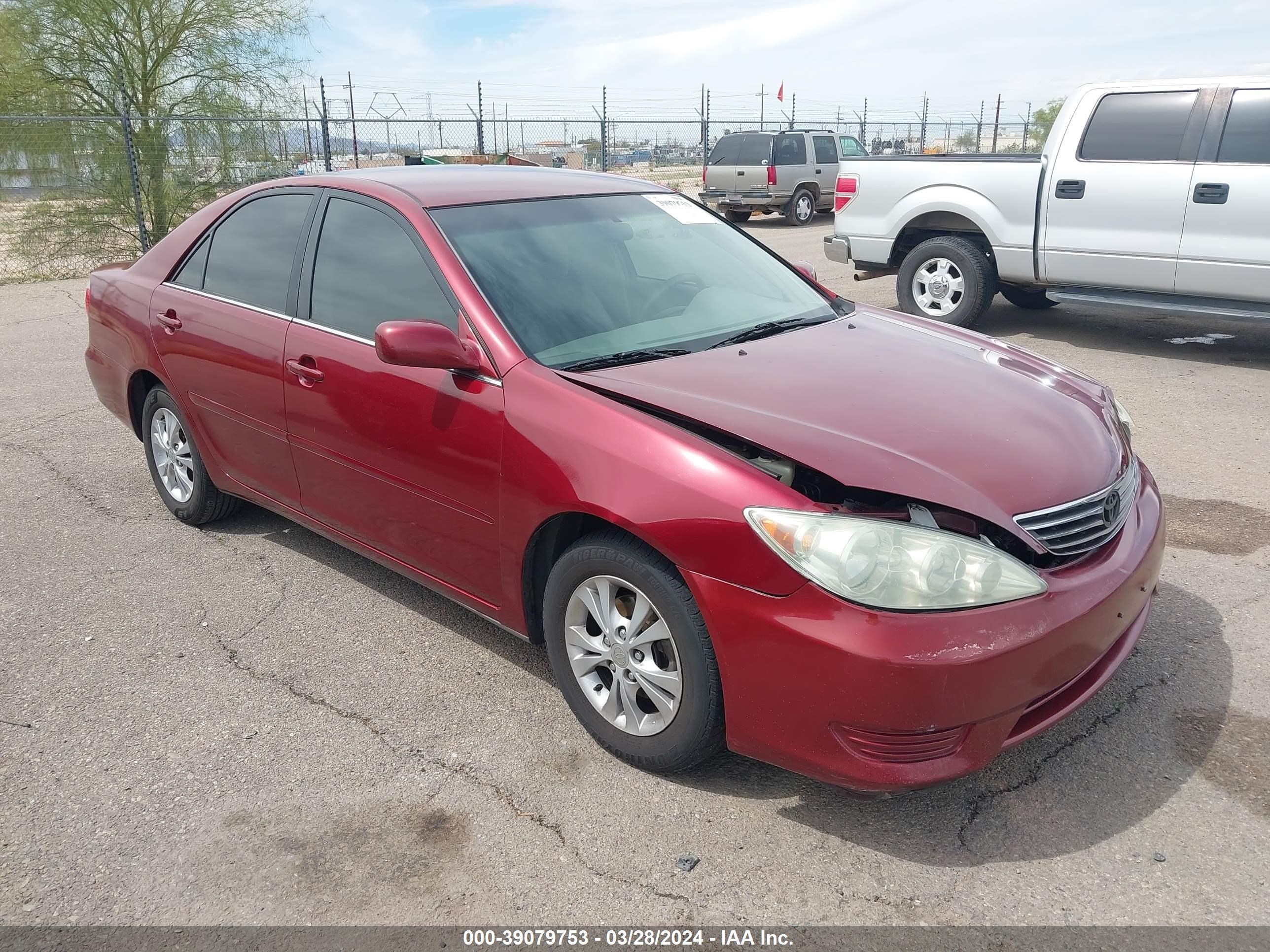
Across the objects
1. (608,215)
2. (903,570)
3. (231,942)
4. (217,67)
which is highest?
(217,67)

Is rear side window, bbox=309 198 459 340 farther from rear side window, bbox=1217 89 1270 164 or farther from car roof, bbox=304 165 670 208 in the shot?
rear side window, bbox=1217 89 1270 164

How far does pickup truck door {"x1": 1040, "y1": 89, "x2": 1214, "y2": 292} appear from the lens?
7.44 m

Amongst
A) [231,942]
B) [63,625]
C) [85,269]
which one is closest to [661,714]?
[231,942]

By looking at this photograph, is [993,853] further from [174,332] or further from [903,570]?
[174,332]

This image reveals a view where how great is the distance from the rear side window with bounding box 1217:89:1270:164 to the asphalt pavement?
395 centimetres

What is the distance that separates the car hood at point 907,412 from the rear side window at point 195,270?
2343mm

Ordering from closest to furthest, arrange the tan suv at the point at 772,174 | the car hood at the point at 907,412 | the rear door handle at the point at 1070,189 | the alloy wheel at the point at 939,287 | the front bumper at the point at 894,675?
the front bumper at the point at 894,675
the car hood at the point at 907,412
the rear door handle at the point at 1070,189
the alloy wheel at the point at 939,287
the tan suv at the point at 772,174

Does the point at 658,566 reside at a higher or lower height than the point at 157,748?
higher

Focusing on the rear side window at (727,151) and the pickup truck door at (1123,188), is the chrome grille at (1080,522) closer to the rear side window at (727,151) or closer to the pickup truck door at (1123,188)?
the pickup truck door at (1123,188)

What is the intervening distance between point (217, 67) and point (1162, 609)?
16.4 m

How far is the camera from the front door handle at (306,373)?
3.66 metres

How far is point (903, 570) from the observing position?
240 cm

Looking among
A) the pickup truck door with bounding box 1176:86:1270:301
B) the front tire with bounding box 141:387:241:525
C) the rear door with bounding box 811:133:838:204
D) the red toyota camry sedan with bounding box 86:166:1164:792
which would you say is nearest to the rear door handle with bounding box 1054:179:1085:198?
the pickup truck door with bounding box 1176:86:1270:301

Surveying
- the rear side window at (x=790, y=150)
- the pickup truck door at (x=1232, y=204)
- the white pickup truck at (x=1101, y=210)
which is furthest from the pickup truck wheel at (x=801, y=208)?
the pickup truck door at (x=1232, y=204)
